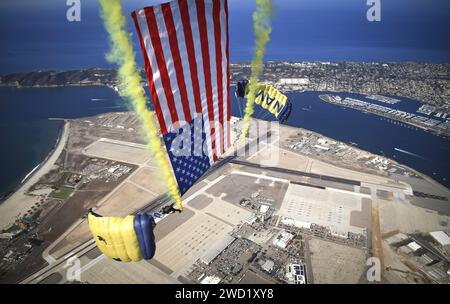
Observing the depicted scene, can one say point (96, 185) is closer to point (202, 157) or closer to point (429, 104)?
point (202, 157)

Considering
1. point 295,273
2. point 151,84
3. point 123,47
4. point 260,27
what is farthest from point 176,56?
point 295,273

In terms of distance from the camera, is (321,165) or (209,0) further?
(321,165)

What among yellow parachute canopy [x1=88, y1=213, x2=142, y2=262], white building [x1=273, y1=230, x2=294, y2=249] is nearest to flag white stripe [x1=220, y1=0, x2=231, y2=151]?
yellow parachute canopy [x1=88, y1=213, x2=142, y2=262]

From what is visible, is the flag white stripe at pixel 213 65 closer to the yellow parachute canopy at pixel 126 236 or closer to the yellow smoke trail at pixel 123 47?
the yellow smoke trail at pixel 123 47

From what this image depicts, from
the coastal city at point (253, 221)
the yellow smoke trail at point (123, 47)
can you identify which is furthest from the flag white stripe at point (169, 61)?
the coastal city at point (253, 221)

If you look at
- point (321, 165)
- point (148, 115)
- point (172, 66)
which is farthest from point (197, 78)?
point (321, 165)

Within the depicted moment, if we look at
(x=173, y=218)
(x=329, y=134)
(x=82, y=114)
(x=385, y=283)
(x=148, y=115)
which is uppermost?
(x=148, y=115)

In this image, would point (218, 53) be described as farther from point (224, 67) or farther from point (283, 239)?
point (283, 239)
